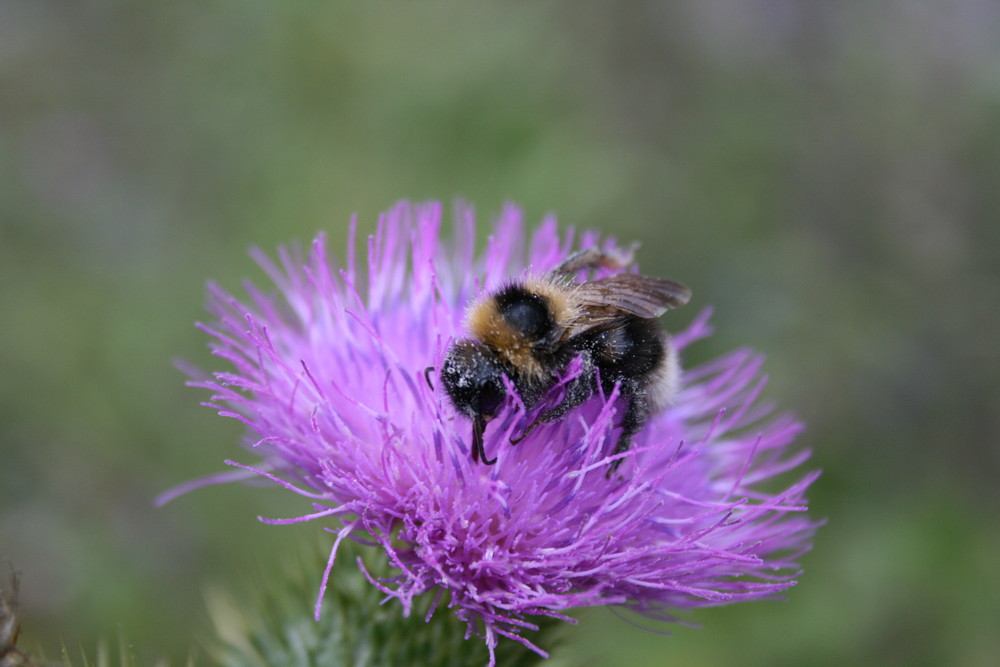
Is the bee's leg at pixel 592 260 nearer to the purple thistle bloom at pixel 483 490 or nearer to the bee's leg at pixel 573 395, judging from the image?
the purple thistle bloom at pixel 483 490

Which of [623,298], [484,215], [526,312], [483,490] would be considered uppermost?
[484,215]

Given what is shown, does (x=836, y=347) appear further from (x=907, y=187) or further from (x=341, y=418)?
(x=341, y=418)

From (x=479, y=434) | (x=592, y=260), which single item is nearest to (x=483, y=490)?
(x=479, y=434)

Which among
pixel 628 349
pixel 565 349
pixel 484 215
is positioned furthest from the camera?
pixel 484 215

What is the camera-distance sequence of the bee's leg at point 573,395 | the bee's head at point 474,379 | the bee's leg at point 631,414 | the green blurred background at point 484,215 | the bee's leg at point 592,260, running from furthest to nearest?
1. the green blurred background at point 484,215
2. the bee's leg at point 592,260
3. the bee's leg at point 631,414
4. the bee's leg at point 573,395
5. the bee's head at point 474,379

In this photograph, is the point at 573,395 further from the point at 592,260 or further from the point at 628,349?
the point at 592,260

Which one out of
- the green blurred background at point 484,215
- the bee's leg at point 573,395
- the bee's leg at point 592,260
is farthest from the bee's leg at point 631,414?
the green blurred background at point 484,215

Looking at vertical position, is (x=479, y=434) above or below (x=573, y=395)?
below

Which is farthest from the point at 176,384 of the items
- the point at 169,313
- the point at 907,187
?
the point at 907,187
